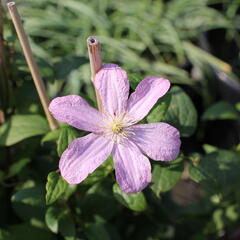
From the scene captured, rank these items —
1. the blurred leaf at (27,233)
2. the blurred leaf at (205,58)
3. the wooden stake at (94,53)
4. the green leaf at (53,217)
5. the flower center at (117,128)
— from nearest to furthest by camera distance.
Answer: the wooden stake at (94,53) < the flower center at (117,128) < the green leaf at (53,217) < the blurred leaf at (27,233) < the blurred leaf at (205,58)

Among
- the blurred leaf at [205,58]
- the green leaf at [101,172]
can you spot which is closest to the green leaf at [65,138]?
the green leaf at [101,172]

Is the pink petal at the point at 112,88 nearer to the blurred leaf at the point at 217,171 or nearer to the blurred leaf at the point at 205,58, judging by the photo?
the blurred leaf at the point at 217,171

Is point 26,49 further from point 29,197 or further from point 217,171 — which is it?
point 217,171

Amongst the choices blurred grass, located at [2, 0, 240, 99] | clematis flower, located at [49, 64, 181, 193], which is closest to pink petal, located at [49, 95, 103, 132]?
clematis flower, located at [49, 64, 181, 193]

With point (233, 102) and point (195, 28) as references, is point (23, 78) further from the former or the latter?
point (195, 28)

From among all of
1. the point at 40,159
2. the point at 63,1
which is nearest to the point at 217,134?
the point at 63,1

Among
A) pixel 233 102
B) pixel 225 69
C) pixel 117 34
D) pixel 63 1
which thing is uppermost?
pixel 63 1
